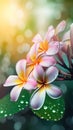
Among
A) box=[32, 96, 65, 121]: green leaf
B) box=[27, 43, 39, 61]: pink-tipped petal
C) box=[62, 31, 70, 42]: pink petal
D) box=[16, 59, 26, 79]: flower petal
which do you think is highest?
box=[62, 31, 70, 42]: pink petal

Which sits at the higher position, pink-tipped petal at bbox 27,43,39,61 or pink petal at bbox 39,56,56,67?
pink-tipped petal at bbox 27,43,39,61

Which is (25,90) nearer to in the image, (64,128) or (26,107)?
(26,107)

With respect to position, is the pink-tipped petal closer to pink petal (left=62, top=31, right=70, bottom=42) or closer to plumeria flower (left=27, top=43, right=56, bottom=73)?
plumeria flower (left=27, top=43, right=56, bottom=73)

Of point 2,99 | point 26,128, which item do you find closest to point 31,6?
point 2,99

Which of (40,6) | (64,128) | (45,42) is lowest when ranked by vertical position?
(64,128)

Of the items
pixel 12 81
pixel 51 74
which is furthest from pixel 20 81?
pixel 51 74

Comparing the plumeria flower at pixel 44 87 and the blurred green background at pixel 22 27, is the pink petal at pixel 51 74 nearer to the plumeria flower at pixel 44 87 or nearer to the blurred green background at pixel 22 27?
the plumeria flower at pixel 44 87

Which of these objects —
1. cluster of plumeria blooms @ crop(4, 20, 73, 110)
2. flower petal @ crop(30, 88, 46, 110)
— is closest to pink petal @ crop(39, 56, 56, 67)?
cluster of plumeria blooms @ crop(4, 20, 73, 110)
